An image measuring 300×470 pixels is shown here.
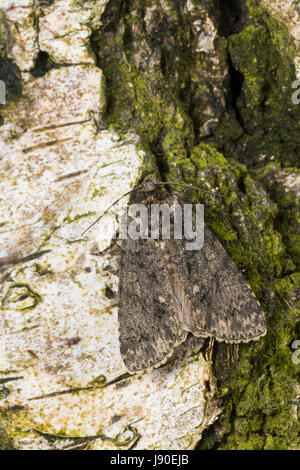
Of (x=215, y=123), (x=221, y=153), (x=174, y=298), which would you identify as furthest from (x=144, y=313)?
(x=215, y=123)

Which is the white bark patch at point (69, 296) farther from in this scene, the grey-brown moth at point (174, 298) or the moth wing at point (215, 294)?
the moth wing at point (215, 294)

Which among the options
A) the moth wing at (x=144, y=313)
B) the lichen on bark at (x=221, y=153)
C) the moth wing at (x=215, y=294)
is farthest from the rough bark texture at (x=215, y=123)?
the moth wing at (x=144, y=313)

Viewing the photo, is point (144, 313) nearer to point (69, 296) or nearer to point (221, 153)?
point (69, 296)

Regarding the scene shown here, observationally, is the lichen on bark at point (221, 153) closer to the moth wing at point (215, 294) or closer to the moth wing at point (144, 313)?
the moth wing at point (215, 294)

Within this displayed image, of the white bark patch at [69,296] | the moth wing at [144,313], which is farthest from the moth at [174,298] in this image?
the white bark patch at [69,296]

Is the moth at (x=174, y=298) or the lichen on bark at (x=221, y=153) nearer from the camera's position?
the moth at (x=174, y=298)

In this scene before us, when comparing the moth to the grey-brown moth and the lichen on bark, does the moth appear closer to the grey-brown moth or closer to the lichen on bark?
Answer: the grey-brown moth

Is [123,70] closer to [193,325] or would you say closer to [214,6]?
[214,6]

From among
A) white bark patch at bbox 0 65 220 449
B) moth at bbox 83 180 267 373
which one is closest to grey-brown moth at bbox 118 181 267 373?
moth at bbox 83 180 267 373
